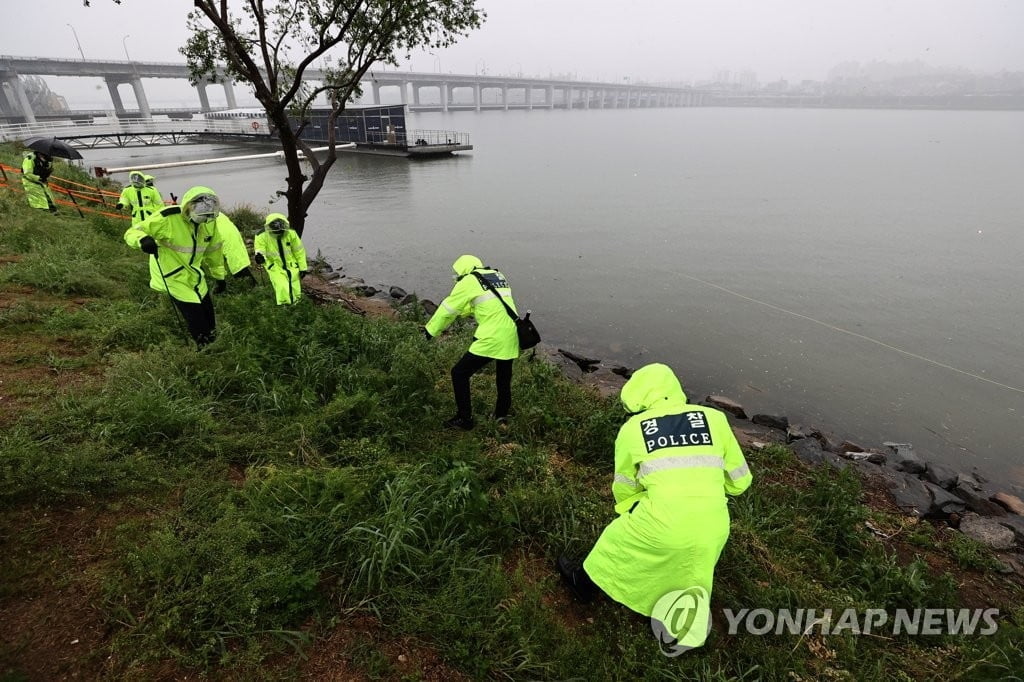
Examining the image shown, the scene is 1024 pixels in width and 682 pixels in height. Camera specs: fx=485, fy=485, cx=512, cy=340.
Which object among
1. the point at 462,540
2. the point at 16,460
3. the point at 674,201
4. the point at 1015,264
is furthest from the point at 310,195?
the point at 1015,264

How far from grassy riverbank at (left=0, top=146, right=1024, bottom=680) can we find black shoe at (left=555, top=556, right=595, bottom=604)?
0.10 m

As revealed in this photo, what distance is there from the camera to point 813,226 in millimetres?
18797

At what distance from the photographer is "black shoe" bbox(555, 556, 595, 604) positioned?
341 cm

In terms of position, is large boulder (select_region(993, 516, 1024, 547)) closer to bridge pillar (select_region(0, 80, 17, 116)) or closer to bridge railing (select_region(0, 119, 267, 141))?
bridge railing (select_region(0, 119, 267, 141))

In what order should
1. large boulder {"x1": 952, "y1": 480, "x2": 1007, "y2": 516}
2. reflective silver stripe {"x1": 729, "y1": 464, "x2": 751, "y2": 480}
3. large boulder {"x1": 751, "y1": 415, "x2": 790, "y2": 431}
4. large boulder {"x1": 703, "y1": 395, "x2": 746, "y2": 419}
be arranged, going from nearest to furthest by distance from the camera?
1. reflective silver stripe {"x1": 729, "y1": 464, "x2": 751, "y2": 480}
2. large boulder {"x1": 952, "y1": 480, "x2": 1007, "y2": 516}
3. large boulder {"x1": 751, "y1": 415, "x2": 790, "y2": 431}
4. large boulder {"x1": 703, "y1": 395, "x2": 746, "y2": 419}

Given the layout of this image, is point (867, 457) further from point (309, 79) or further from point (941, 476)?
point (309, 79)

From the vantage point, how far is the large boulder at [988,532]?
4.94 meters

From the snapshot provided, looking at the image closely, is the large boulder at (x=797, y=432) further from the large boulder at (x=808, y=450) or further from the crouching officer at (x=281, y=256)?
the crouching officer at (x=281, y=256)

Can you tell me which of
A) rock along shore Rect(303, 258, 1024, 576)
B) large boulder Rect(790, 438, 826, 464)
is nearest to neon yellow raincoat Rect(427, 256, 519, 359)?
rock along shore Rect(303, 258, 1024, 576)

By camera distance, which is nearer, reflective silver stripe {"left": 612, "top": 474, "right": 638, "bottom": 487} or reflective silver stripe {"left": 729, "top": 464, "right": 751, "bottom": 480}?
reflective silver stripe {"left": 729, "top": 464, "right": 751, "bottom": 480}

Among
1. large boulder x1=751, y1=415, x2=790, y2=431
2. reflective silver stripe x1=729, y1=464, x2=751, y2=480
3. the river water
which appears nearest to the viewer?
reflective silver stripe x1=729, y1=464, x2=751, y2=480

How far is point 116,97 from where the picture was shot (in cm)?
7019

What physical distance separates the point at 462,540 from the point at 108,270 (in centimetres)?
832

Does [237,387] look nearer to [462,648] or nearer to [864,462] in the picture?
[462,648]
